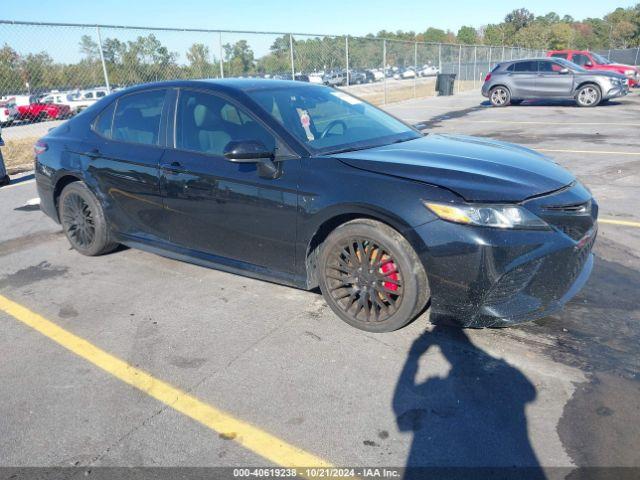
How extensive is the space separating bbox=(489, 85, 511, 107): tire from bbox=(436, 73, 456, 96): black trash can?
6635mm

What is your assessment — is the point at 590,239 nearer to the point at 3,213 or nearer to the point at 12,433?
the point at 12,433

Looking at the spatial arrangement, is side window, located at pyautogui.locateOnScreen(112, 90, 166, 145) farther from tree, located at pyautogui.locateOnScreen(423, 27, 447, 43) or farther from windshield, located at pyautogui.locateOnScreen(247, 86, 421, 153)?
tree, located at pyautogui.locateOnScreen(423, 27, 447, 43)

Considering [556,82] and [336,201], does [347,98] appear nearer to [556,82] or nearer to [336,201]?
[336,201]

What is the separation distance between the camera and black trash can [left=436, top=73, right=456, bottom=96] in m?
25.5

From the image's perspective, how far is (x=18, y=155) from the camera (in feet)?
38.1

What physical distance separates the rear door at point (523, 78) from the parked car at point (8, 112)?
1569 centimetres

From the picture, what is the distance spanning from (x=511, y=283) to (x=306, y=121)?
6.14 ft

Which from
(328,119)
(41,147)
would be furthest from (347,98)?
(41,147)

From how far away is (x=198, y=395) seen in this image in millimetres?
2834

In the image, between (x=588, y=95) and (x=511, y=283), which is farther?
(x=588, y=95)

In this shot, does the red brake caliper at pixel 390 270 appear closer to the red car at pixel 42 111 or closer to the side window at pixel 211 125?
the side window at pixel 211 125

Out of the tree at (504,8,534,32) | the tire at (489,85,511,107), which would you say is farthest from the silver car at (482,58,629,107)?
the tree at (504,8,534,32)

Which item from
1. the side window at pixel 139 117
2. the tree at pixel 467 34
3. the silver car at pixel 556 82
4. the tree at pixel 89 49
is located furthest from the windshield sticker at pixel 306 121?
the tree at pixel 467 34

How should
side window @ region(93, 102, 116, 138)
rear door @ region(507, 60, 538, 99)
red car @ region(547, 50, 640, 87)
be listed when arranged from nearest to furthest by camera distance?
side window @ region(93, 102, 116, 138) → rear door @ region(507, 60, 538, 99) → red car @ region(547, 50, 640, 87)
